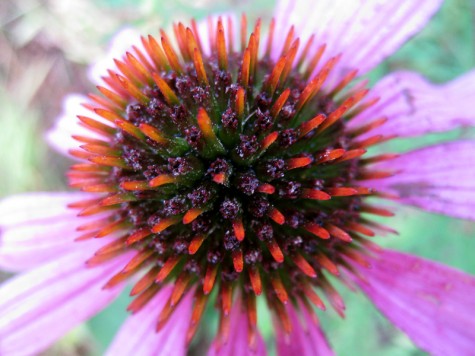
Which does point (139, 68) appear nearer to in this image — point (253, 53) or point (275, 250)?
point (253, 53)

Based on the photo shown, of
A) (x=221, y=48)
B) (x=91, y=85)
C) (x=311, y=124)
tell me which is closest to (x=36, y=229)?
(x=221, y=48)

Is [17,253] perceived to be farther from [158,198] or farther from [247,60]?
[247,60]

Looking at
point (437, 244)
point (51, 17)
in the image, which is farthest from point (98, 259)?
point (51, 17)

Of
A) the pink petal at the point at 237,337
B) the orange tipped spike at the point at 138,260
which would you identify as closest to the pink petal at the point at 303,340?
the pink petal at the point at 237,337

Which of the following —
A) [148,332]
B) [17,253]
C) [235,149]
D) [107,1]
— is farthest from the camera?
[107,1]

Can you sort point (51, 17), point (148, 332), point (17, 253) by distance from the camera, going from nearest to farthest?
point (148, 332)
point (17, 253)
point (51, 17)

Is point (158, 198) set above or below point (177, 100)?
below

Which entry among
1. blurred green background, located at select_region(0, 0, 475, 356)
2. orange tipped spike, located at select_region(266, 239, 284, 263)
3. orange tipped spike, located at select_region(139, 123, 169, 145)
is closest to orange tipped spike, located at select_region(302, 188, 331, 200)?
orange tipped spike, located at select_region(266, 239, 284, 263)
